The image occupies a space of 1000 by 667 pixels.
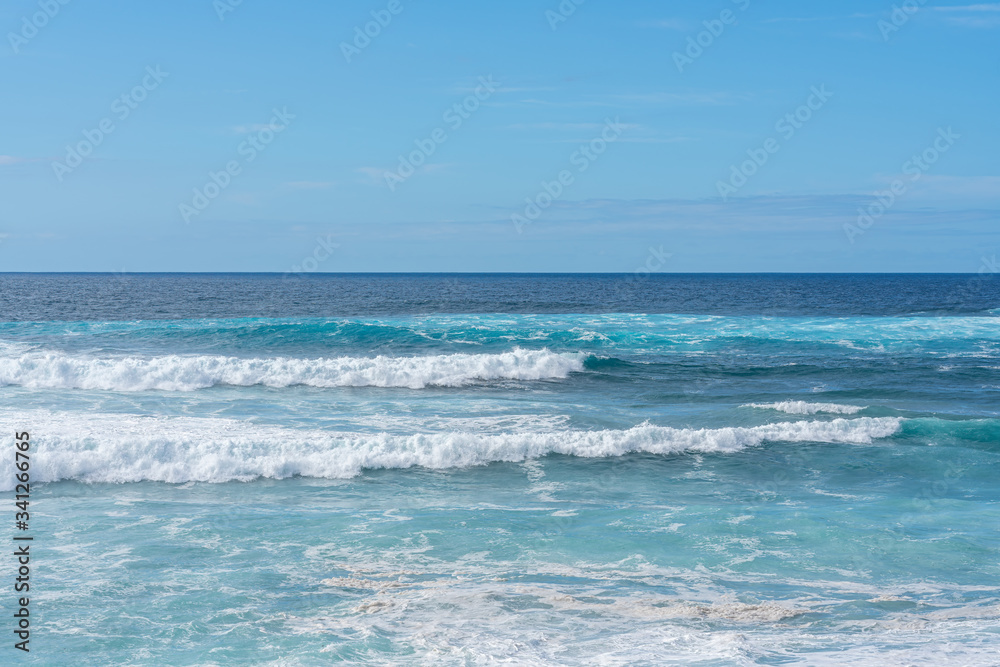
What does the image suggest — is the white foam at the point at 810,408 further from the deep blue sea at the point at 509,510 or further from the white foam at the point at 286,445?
the white foam at the point at 286,445

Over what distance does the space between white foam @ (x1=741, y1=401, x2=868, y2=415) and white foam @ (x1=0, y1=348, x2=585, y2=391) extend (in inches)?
312

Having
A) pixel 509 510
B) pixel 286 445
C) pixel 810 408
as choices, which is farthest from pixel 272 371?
pixel 810 408

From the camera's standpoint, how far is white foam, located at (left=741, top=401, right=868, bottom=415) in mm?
18766

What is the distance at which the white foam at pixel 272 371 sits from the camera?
22219 millimetres

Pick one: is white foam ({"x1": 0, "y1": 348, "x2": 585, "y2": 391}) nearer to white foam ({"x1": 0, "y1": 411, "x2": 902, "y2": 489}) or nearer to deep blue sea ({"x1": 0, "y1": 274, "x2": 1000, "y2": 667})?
Result: deep blue sea ({"x1": 0, "y1": 274, "x2": 1000, "y2": 667})

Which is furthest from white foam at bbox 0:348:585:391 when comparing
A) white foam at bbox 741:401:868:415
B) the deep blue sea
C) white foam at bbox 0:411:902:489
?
white foam at bbox 741:401:868:415

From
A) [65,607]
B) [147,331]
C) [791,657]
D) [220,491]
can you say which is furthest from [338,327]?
[791,657]

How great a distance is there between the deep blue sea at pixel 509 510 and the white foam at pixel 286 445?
0.18 ft

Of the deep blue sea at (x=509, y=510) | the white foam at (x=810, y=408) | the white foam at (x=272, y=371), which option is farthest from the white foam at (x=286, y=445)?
the white foam at (x=272, y=371)

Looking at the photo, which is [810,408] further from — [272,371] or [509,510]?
[272,371]

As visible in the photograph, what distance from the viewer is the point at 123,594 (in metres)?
8.64

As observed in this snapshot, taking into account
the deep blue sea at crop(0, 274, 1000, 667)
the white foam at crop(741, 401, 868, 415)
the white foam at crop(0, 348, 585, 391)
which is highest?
the white foam at crop(0, 348, 585, 391)

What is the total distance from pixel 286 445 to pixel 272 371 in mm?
9477

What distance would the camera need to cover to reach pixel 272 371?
23.7 meters
